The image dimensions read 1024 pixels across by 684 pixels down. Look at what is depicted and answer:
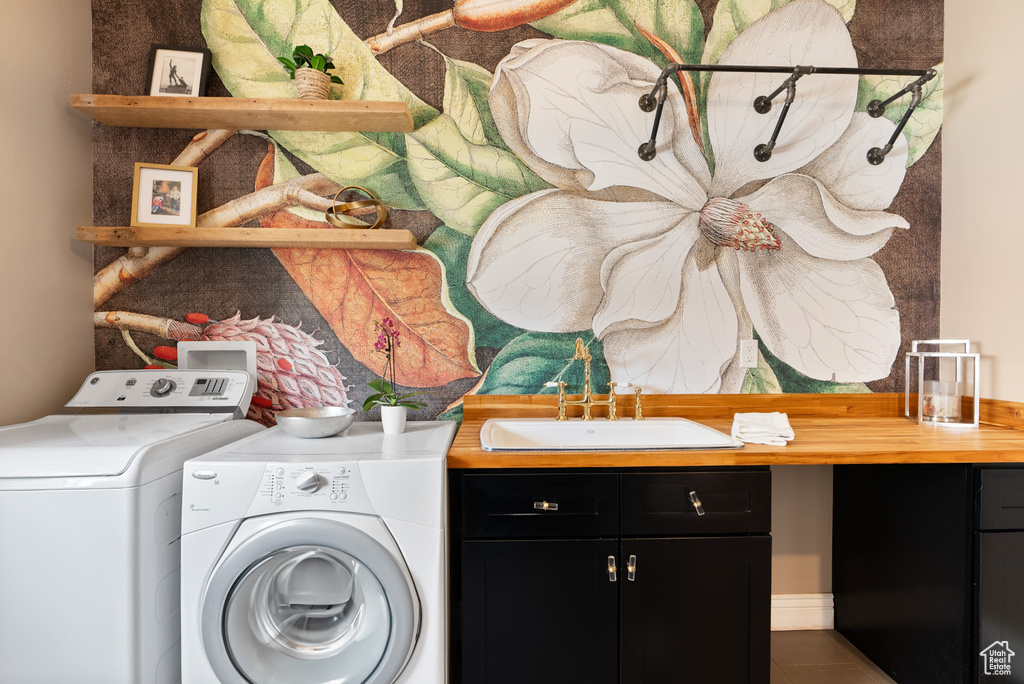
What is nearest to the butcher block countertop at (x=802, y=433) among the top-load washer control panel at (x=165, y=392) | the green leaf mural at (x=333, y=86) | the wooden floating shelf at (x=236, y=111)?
the top-load washer control panel at (x=165, y=392)

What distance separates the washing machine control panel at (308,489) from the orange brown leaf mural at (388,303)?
81 cm

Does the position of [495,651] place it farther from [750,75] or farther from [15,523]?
[750,75]

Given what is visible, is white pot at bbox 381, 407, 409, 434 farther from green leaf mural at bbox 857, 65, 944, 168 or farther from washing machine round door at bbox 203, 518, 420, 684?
green leaf mural at bbox 857, 65, 944, 168

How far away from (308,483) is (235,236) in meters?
1.07

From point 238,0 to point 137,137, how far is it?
69 centimetres

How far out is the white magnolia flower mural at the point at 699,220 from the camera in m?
2.29

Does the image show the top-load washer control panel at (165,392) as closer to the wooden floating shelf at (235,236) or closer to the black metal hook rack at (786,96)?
the wooden floating shelf at (235,236)

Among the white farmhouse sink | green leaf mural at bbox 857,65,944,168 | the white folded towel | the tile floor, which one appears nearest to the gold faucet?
the white farmhouse sink

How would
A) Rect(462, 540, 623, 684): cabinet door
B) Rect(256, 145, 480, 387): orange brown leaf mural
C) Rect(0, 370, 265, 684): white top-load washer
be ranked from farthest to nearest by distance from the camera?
1. Rect(256, 145, 480, 387): orange brown leaf mural
2. Rect(462, 540, 623, 684): cabinet door
3. Rect(0, 370, 265, 684): white top-load washer

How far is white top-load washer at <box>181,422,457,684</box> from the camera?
1467 mm

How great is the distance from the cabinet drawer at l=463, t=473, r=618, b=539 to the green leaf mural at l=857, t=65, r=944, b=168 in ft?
6.57

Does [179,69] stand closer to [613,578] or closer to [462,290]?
[462,290]

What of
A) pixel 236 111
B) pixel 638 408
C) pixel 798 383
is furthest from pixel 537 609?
pixel 236 111

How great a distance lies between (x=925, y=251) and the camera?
7.77ft
